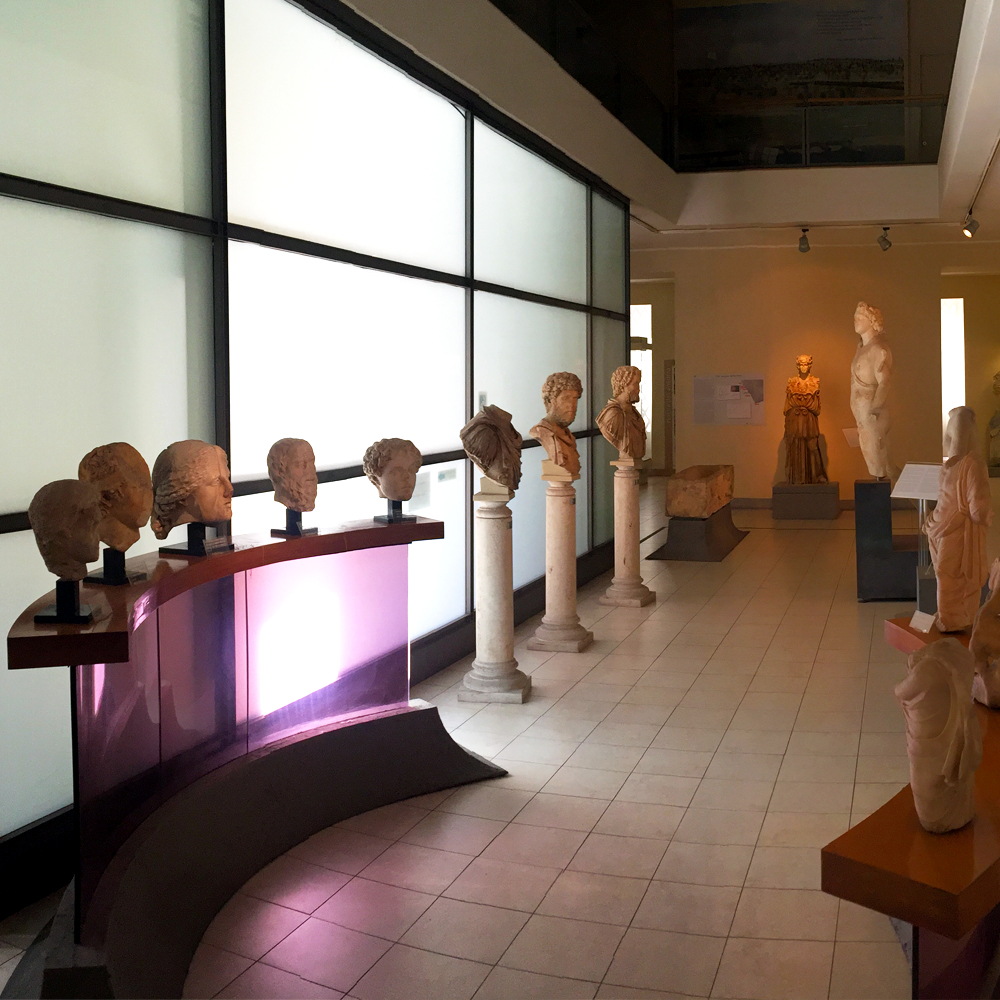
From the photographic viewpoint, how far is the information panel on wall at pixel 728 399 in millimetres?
17188

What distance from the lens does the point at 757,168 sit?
558 inches

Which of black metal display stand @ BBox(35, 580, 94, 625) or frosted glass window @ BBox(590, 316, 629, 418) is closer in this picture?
black metal display stand @ BBox(35, 580, 94, 625)

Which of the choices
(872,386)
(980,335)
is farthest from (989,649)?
(980,335)

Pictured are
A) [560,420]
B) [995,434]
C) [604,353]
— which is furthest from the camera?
[995,434]

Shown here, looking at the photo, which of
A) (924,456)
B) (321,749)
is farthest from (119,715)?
(924,456)

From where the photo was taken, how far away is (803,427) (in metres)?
16.3

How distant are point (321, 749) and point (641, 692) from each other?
2.74m

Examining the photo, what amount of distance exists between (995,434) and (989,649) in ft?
59.9

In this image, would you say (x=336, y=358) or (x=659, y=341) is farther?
(x=659, y=341)

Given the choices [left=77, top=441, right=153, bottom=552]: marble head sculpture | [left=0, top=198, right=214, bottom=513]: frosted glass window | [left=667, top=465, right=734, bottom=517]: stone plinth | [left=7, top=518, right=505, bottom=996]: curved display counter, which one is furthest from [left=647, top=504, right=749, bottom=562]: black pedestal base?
[left=77, top=441, right=153, bottom=552]: marble head sculpture

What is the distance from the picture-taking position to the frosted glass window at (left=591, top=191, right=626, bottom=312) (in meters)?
11.1

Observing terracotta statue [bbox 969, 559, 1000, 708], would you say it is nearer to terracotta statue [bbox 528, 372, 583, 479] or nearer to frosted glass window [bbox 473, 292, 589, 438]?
terracotta statue [bbox 528, 372, 583, 479]

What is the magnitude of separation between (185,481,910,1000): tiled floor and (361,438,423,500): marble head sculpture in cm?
146

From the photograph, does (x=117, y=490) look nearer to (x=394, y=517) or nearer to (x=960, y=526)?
(x=394, y=517)
